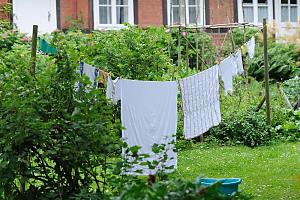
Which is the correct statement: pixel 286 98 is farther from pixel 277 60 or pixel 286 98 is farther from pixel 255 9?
pixel 255 9

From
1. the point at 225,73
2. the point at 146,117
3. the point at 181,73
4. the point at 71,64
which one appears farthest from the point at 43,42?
the point at 181,73

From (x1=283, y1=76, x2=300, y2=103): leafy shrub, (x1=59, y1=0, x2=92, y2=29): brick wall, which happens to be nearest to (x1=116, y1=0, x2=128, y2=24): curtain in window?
(x1=59, y1=0, x2=92, y2=29): brick wall

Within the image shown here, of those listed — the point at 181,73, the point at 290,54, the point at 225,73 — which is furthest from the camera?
the point at 290,54

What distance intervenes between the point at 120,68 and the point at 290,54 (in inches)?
431

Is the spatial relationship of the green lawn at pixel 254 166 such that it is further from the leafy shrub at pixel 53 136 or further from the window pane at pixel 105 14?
the window pane at pixel 105 14

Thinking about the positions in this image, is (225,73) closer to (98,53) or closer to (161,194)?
(98,53)

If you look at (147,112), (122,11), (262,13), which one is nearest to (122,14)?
(122,11)

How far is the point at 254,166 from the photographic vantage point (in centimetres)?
1077

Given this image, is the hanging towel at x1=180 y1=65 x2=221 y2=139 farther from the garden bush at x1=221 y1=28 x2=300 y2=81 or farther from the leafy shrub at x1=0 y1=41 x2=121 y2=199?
the garden bush at x1=221 y1=28 x2=300 y2=81

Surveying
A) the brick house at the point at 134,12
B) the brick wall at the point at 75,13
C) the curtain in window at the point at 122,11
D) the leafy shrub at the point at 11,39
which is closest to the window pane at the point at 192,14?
the brick house at the point at 134,12

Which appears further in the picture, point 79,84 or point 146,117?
point 146,117

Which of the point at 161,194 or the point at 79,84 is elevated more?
the point at 79,84

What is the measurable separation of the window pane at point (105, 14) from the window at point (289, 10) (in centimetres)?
679

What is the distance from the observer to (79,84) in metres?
6.11
